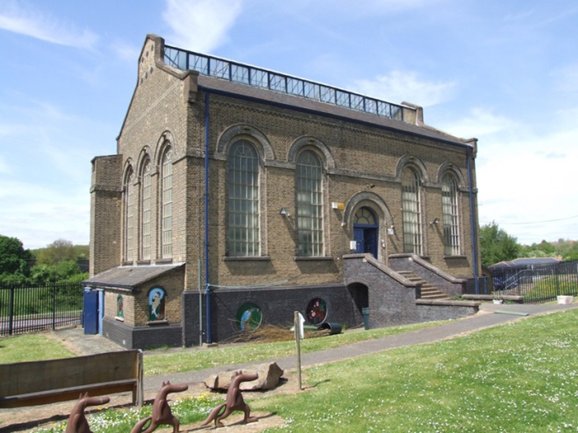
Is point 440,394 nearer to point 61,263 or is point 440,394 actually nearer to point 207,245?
point 207,245

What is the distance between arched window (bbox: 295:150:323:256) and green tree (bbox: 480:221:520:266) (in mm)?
30905

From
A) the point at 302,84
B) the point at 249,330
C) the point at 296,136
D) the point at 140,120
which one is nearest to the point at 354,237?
the point at 296,136

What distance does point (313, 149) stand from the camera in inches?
822

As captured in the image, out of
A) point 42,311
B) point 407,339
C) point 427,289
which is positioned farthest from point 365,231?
point 42,311

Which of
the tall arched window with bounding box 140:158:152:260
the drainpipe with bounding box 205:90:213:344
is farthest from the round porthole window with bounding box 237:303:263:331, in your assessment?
the tall arched window with bounding box 140:158:152:260

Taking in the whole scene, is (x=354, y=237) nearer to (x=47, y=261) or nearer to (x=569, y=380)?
(x=569, y=380)

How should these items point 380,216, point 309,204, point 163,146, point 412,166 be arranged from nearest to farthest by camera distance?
point 163,146 → point 309,204 → point 380,216 → point 412,166

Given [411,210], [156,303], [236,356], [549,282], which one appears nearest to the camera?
[236,356]

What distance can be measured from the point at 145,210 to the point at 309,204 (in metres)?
7.21

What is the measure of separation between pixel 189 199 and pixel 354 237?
8.13 meters

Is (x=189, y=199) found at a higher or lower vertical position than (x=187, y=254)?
higher

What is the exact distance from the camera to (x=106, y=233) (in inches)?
932

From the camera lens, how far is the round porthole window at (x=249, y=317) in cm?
1773

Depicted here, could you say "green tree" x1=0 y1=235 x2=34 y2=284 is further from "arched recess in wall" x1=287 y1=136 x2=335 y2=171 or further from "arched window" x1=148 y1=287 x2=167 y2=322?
"arched recess in wall" x1=287 y1=136 x2=335 y2=171
